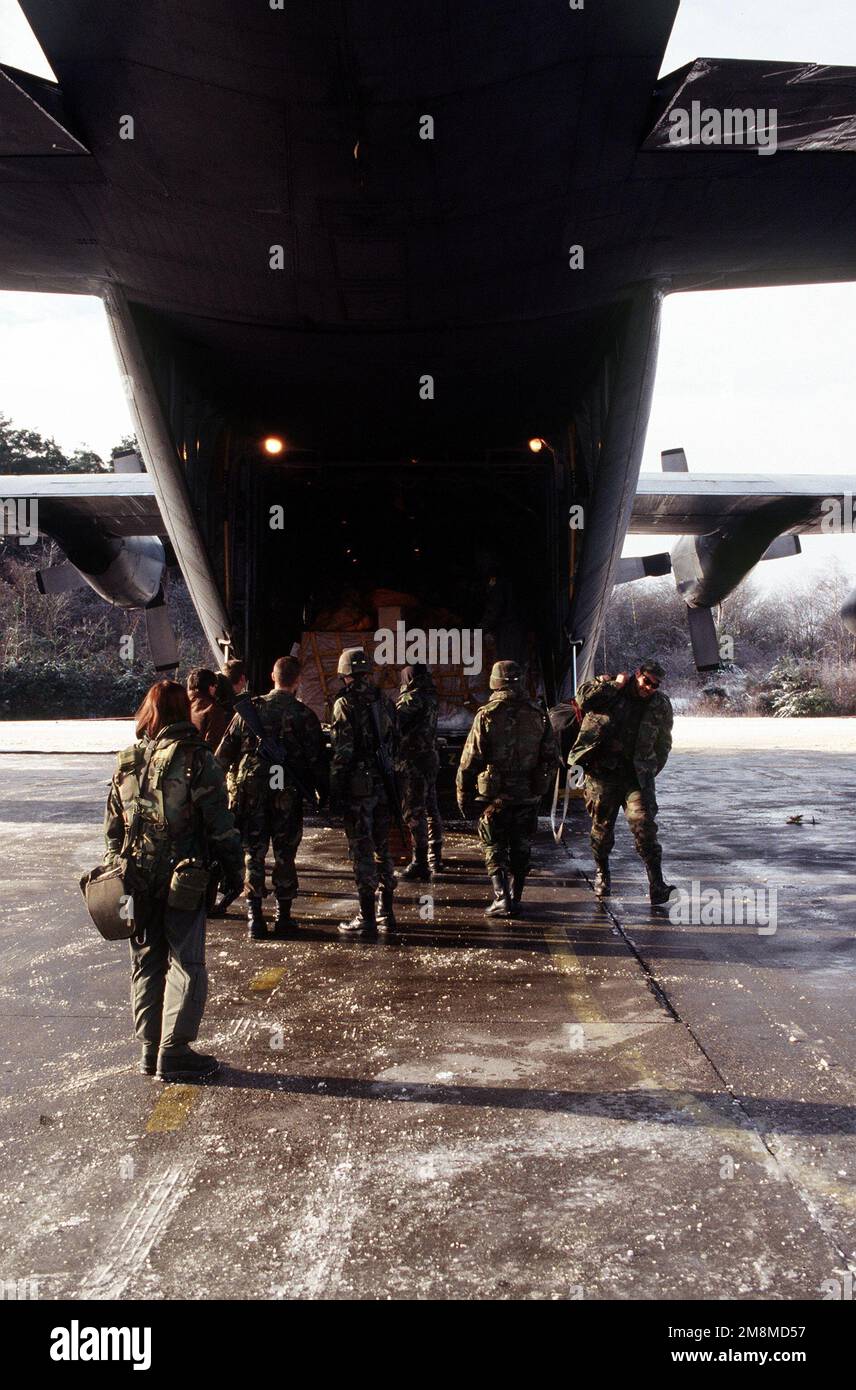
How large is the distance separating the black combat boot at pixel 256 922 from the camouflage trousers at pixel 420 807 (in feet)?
6.58

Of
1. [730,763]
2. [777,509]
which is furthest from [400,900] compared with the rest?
[730,763]

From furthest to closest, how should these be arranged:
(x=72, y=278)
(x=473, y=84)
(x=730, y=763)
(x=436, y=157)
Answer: (x=730, y=763)
(x=72, y=278)
(x=436, y=157)
(x=473, y=84)

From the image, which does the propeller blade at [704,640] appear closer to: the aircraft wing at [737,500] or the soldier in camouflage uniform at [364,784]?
the aircraft wing at [737,500]

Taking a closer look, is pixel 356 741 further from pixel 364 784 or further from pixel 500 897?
pixel 500 897

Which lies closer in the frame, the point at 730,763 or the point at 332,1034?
the point at 332,1034

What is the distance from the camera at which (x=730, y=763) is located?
19.5 metres

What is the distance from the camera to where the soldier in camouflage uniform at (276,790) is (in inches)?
274

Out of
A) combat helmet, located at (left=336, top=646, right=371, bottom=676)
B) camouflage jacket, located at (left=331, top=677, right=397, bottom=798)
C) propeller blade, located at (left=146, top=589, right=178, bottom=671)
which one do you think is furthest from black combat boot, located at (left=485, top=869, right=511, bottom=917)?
propeller blade, located at (left=146, top=589, right=178, bottom=671)

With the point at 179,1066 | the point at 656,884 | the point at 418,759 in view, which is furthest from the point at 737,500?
the point at 179,1066

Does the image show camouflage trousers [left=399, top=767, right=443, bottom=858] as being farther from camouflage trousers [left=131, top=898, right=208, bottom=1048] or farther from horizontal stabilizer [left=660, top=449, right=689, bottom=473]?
horizontal stabilizer [left=660, top=449, right=689, bottom=473]

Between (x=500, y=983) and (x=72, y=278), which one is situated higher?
(x=72, y=278)

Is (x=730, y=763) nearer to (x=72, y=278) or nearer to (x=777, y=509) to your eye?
(x=777, y=509)

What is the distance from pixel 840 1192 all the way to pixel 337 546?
10107mm
